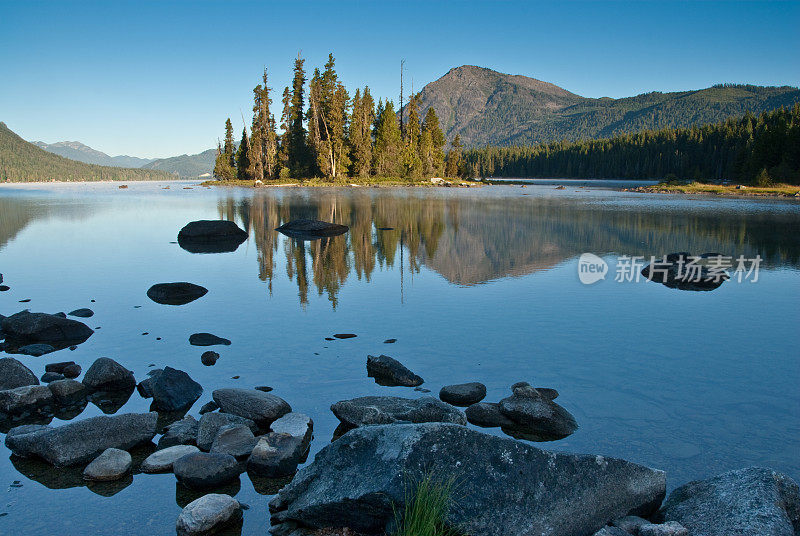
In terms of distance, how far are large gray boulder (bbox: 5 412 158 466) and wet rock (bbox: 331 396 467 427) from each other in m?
2.18

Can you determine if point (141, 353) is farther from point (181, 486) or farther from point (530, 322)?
point (530, 322)

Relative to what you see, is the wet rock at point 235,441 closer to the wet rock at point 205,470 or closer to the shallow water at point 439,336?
the wet rock at point 205,470

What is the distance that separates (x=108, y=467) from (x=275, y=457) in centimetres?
162

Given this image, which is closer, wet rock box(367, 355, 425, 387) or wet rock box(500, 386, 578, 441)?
wet rock box(500, 386, 578, 441)

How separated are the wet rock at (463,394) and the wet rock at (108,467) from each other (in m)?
3.68

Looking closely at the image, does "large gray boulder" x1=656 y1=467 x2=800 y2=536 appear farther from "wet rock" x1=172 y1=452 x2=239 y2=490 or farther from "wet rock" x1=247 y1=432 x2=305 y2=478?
"wet rock" x1=172 y1=452 x2=239 y2=490

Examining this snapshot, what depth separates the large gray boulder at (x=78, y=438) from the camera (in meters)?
5.59

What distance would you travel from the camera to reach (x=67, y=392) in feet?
23.3

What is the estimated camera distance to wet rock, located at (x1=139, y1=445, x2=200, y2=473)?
5.45 metres

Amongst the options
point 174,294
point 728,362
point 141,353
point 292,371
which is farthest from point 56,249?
point 728,362

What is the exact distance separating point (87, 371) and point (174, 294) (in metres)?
5.25

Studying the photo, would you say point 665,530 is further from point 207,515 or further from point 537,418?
point 207,515

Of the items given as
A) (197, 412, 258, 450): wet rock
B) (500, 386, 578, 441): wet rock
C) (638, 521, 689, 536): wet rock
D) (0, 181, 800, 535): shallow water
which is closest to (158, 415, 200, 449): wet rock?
(197, 412, 258, 450): wet rock

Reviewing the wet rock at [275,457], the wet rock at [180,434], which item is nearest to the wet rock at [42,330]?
the wet rock at [180,434]
